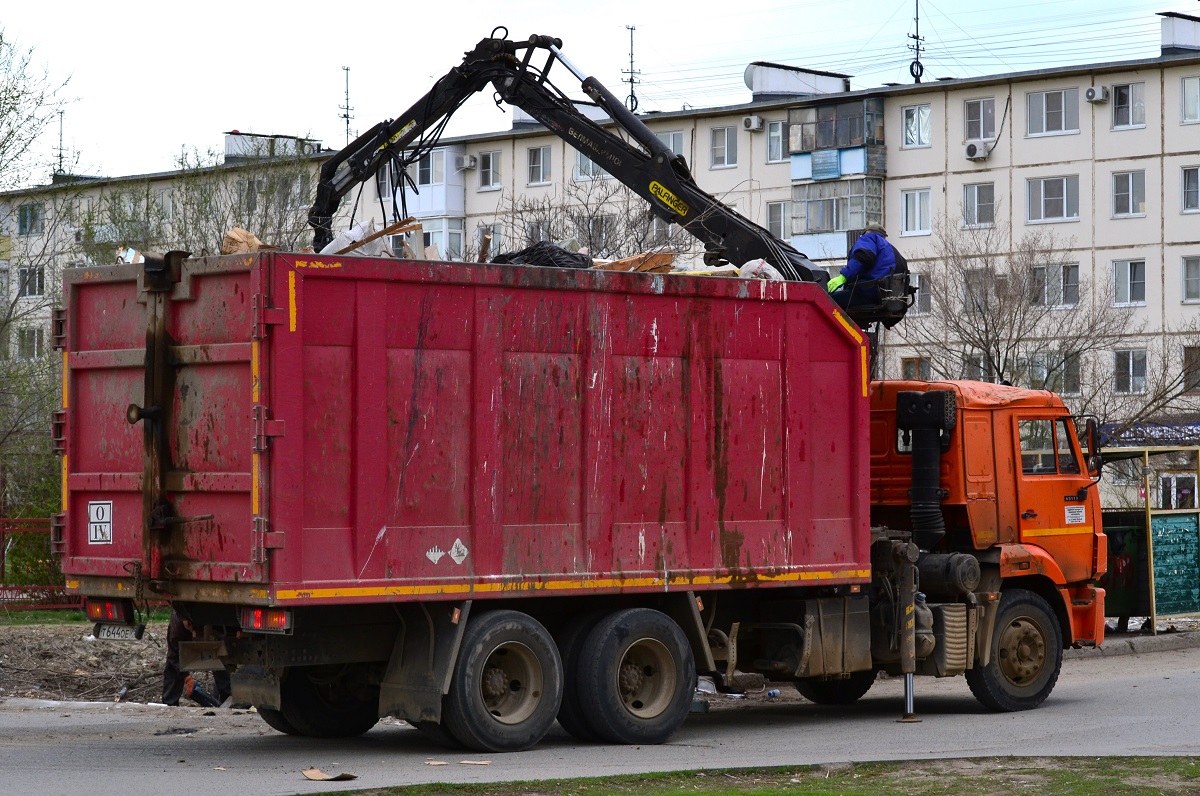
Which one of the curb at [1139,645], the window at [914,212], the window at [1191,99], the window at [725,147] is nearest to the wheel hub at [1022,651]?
the curb at [1139,645]

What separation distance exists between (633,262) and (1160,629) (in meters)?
12.2

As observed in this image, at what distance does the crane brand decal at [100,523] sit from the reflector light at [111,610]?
15.5 inches

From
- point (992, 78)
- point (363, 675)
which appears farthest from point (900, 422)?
point (992, 78)

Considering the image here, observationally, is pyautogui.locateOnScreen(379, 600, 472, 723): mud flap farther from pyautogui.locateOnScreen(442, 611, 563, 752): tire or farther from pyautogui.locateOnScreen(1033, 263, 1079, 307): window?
pyautogui.locateOnScreen(1033, 263, 1079, 307): window

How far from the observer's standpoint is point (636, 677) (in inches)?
451

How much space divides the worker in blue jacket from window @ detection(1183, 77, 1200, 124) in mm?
38931

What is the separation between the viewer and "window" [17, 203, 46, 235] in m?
23.9

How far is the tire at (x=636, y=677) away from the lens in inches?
435

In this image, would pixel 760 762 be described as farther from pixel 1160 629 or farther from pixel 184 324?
pixel 1160 629

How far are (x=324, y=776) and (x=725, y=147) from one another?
163ft

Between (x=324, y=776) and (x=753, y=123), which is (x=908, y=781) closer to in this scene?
(x=324, y=776)

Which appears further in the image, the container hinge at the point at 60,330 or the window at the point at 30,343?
the window at the point at 30,343

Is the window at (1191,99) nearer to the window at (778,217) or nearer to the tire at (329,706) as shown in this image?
the window at (778,217)

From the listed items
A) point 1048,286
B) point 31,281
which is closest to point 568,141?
point 31,281
